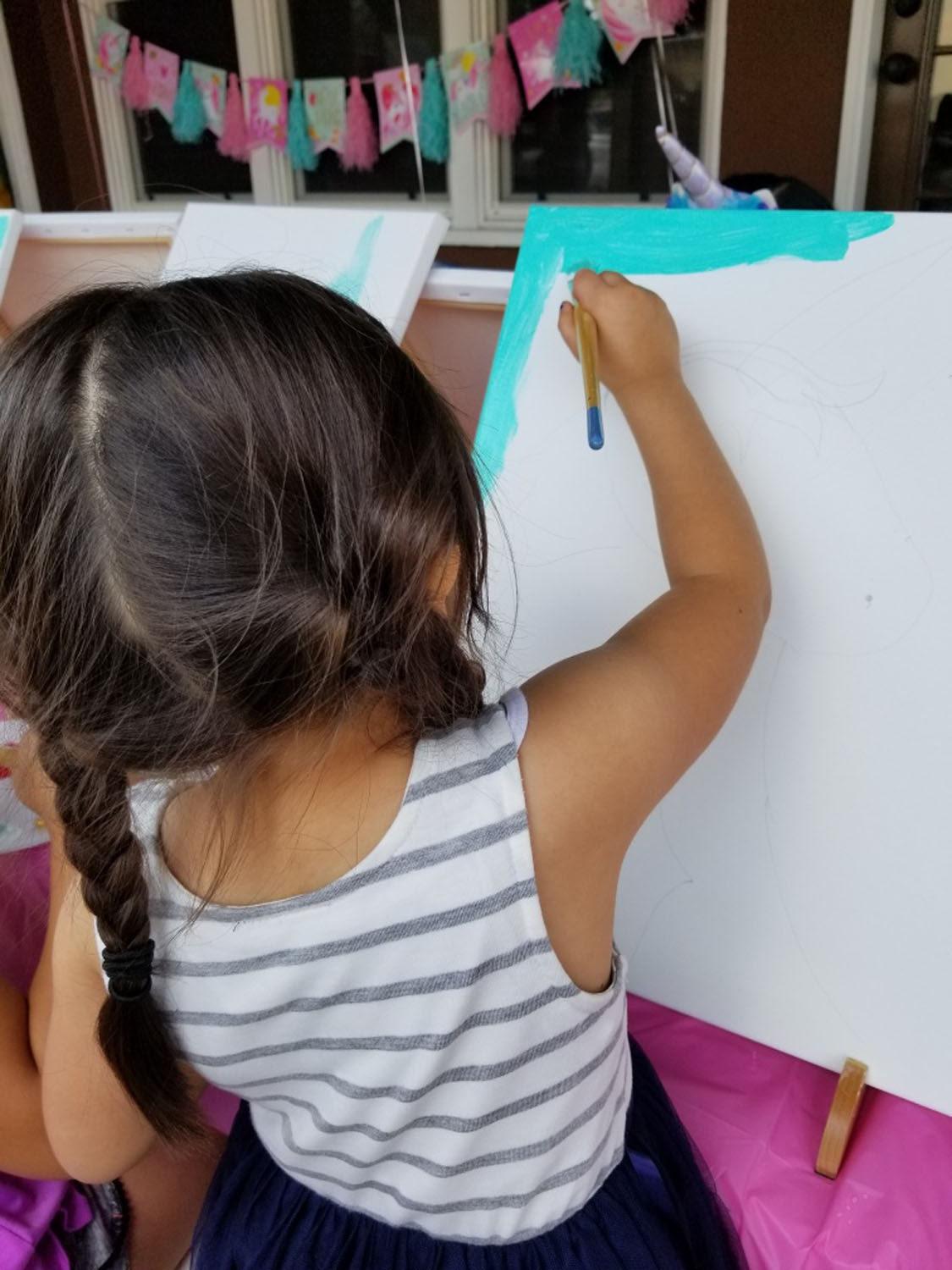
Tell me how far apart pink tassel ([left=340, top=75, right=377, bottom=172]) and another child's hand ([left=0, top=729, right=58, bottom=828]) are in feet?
A: 8.96

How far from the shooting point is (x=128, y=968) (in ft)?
1.67

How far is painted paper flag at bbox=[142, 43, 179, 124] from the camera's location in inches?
119

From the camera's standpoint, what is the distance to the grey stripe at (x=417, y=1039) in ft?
1.84

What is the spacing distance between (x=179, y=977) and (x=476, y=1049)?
0.18 metres

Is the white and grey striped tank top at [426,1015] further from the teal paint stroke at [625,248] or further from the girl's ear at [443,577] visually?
the teal paint stroke at [625,248]

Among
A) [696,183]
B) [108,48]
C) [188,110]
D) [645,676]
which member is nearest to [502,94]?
[188,110]

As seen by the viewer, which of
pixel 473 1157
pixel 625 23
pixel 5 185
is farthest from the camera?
pixel 5 185

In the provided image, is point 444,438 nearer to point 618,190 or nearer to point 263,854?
point 263,854

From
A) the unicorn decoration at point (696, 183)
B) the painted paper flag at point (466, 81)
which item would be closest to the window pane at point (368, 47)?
the painted paper flag at point (466, 81)

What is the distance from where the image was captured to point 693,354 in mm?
817

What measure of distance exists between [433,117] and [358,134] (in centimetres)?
28

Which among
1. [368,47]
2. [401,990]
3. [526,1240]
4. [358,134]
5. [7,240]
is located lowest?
[526,1240]

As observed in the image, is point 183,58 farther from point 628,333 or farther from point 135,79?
point 628,333

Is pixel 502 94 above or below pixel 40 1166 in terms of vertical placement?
above
